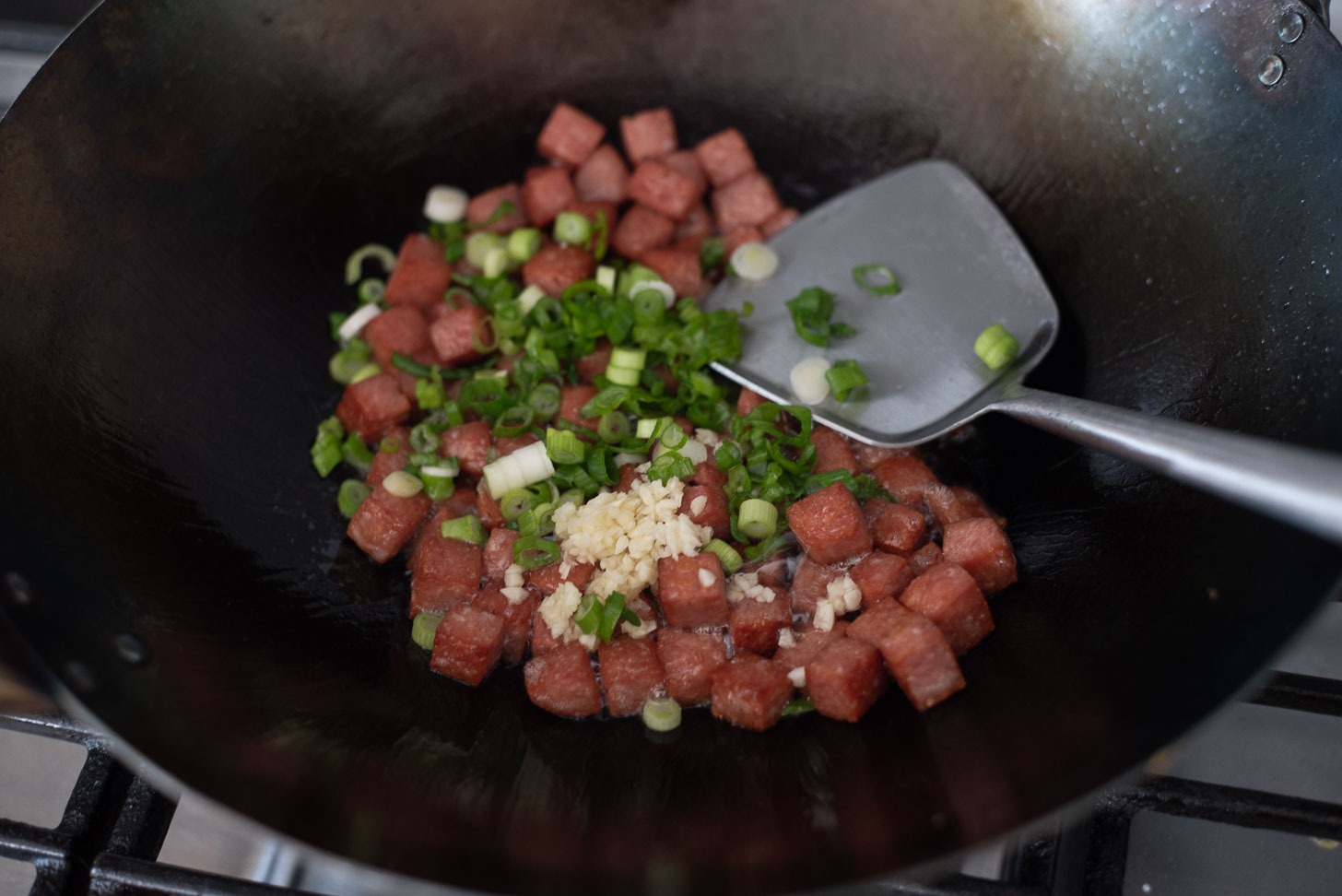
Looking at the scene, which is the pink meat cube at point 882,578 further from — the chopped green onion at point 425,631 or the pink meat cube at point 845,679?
the chopped green onion at point 425,631

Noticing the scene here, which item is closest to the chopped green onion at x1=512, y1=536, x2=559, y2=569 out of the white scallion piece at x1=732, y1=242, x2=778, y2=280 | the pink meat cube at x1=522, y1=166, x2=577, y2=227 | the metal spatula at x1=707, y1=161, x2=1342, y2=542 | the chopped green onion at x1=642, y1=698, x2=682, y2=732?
the chopped green onion at x1=642, y1=698, x2=682, y2=732

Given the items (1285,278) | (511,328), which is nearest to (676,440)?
(511,328)

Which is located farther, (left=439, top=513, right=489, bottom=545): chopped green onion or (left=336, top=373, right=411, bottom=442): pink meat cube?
(left=336, top=373, right=411, bottom=442): pink meat cube

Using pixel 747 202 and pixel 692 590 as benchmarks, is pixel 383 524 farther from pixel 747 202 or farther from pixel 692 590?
pixel 747 202

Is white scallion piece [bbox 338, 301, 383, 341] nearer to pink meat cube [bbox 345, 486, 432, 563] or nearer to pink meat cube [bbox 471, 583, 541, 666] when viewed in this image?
pink meat cube [bbox 345, 486, 432, 563]

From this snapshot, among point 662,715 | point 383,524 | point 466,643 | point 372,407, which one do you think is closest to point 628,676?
point 662,715
